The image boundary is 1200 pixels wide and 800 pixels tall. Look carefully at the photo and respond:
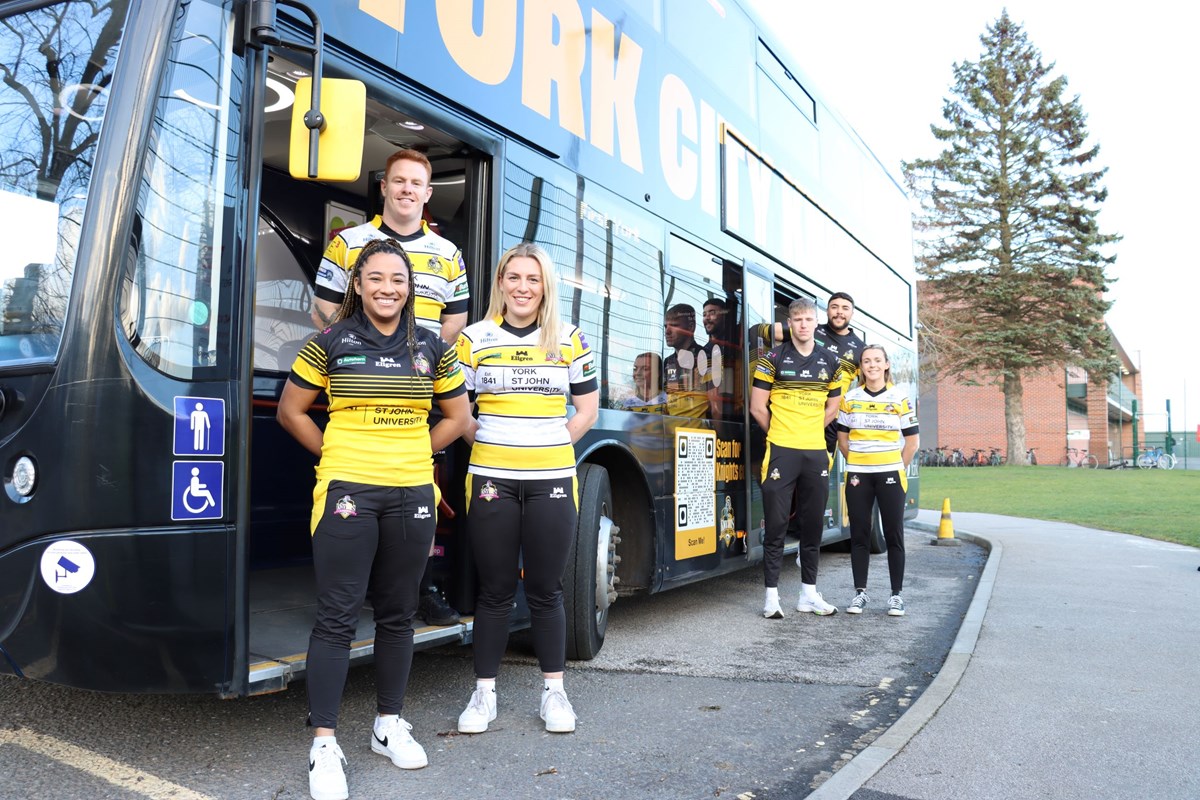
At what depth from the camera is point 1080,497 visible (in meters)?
22.9

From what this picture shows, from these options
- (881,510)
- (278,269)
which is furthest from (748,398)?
(278,269)

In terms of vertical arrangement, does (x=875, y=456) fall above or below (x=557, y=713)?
above

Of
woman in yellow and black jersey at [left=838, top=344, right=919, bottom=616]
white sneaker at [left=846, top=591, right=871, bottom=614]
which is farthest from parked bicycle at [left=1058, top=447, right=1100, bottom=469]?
woman in yellow and black jersey at [left=838, top=344, right=919, bottom=616]

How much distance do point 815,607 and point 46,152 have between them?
5.60 metres

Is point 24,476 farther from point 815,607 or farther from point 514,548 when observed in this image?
point 815,607

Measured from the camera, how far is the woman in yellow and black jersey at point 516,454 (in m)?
4.04

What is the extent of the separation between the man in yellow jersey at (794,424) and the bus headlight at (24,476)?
4687 mm

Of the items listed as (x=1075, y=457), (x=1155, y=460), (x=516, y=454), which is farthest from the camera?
(x=1075, y=457)

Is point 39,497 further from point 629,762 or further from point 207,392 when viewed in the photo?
Result: point 629,762

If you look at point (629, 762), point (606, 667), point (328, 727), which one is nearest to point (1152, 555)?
point (606, 667)

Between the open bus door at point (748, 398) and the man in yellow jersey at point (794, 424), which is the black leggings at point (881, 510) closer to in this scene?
the man in yellow jersey at point (794, 424)

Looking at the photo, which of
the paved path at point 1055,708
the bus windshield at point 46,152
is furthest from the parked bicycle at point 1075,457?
the bus windshield at point 46,152

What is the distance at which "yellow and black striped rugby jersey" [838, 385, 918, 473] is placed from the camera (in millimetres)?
7215

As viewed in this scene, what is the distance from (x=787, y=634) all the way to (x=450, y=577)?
2867 mm
